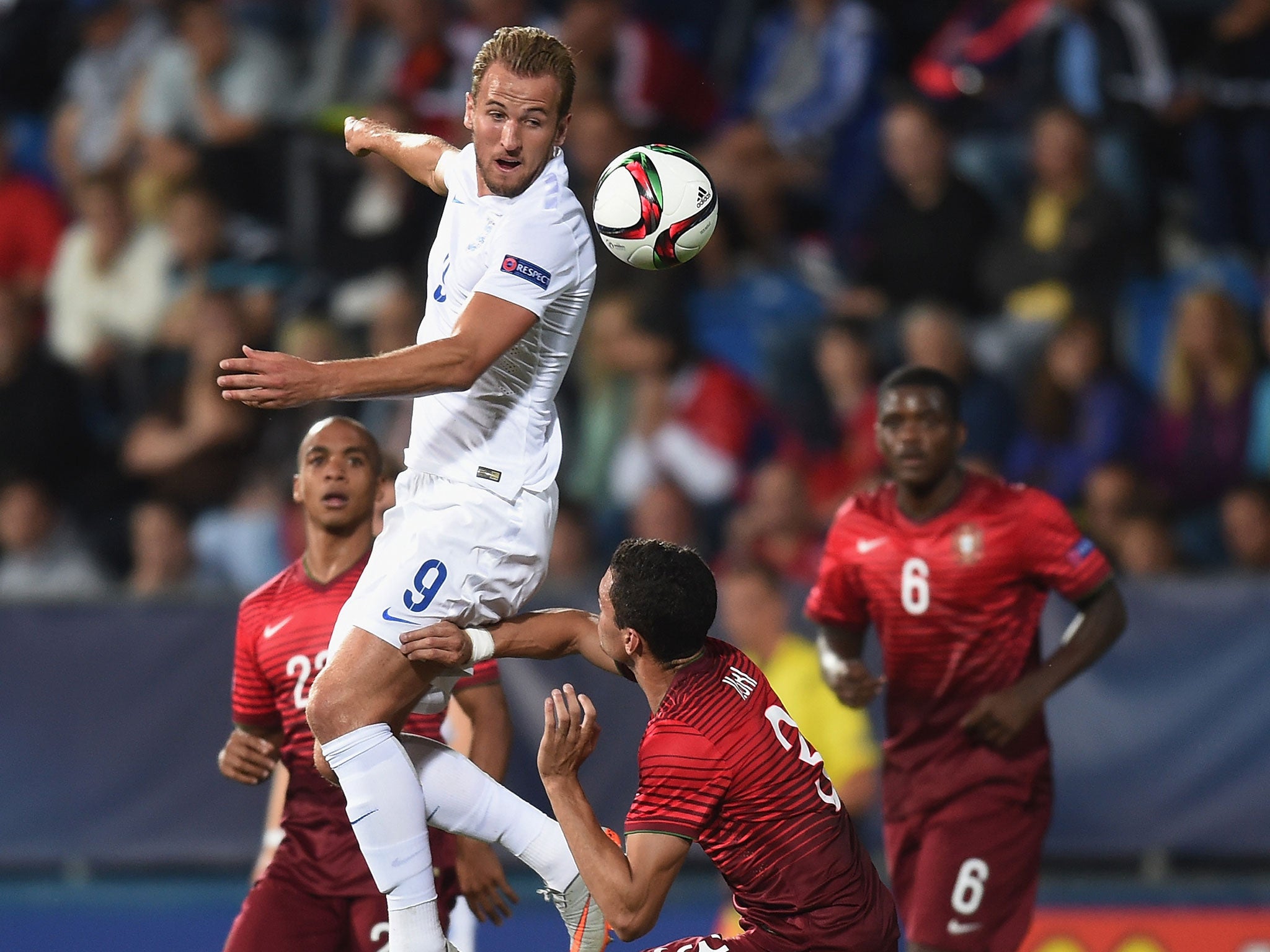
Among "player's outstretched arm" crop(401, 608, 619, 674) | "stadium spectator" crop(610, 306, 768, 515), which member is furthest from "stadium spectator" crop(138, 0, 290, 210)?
"player's outstretched arm" crop(401, 608, 619, 674)

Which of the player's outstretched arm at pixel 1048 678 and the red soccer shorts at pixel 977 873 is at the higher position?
the player's outstretched arm at pixel 1048 678

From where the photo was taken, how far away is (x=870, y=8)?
440 inches

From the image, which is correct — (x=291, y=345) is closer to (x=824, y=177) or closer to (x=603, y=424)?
(x=603, y=424)

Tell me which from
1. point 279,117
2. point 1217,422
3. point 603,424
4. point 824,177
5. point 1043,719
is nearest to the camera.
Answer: point 1043,719

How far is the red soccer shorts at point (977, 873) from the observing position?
559cm

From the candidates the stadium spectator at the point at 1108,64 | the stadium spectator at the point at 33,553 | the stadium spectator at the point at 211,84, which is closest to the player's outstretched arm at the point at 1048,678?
the stadium spectator at the point at 1108,64

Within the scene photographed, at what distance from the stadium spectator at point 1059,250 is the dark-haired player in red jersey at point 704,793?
5332 millimetres

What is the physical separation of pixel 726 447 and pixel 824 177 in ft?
8.06

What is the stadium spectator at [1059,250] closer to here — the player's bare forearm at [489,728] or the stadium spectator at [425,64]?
the stadium spectator at [425,64]

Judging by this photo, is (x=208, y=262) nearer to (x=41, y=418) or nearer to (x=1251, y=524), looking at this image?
(x=41, y=418)

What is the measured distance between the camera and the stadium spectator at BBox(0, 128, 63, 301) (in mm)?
11523

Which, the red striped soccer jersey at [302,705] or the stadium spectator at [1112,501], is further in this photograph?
the stadium spectator at [1112,501]

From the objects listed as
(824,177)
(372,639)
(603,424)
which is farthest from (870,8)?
(372,639)

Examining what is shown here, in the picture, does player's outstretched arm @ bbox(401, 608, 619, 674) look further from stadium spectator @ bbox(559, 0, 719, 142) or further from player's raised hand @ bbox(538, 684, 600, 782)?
stadium spectator @ bbox(559, 0, 719, 142)
